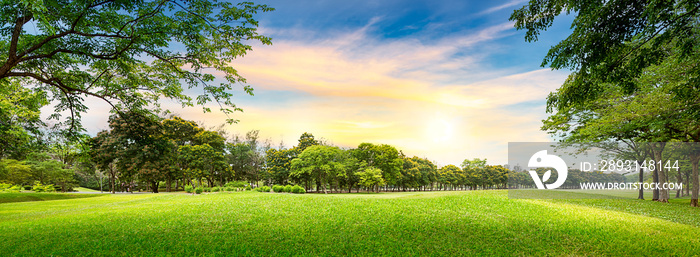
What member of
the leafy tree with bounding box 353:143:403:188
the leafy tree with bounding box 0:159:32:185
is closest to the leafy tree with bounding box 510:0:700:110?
the leafy tree with bounding box 353:143:403:188

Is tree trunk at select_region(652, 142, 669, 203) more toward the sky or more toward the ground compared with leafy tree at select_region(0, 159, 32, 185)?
more toward the sky

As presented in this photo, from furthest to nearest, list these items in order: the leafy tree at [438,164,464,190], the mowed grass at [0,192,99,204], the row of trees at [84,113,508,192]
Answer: the leafy tree at [438,164,464,190] < the row of trees at [84,113,508,192] < the mowed grass at [0,192,99,204]

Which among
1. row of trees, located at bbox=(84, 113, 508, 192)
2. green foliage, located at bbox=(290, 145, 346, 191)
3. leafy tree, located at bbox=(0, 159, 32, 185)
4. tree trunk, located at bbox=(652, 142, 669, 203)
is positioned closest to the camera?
tree trunk, located at bbox=(652, 142, 669, 203)

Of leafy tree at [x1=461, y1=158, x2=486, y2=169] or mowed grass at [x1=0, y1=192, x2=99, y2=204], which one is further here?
leafy tree at [x1=461, y1=158, x2=486, y2=169]

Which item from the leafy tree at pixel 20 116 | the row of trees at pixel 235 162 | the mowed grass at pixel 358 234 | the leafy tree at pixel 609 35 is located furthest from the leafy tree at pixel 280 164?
the leafy tree at pixel 609 35

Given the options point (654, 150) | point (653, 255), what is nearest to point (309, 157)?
point (654, 150)

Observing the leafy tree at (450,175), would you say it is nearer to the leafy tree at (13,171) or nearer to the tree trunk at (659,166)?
the tree trunk at (659,166)

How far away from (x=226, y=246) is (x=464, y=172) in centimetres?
6849

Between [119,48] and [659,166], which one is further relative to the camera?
[659,166]

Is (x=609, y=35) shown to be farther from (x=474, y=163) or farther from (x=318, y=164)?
(x=474, y=163)

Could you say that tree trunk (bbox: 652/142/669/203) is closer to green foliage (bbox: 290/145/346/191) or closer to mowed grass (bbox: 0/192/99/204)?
green foliage (bbox: 290/145/346/191)

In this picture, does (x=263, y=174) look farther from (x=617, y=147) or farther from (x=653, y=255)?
(x=653, y=255)

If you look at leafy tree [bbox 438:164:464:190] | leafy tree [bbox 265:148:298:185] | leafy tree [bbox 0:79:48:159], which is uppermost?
leafy tree [bbox 0:79:48:159]

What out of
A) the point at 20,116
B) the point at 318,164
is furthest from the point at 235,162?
the point at 20,116
